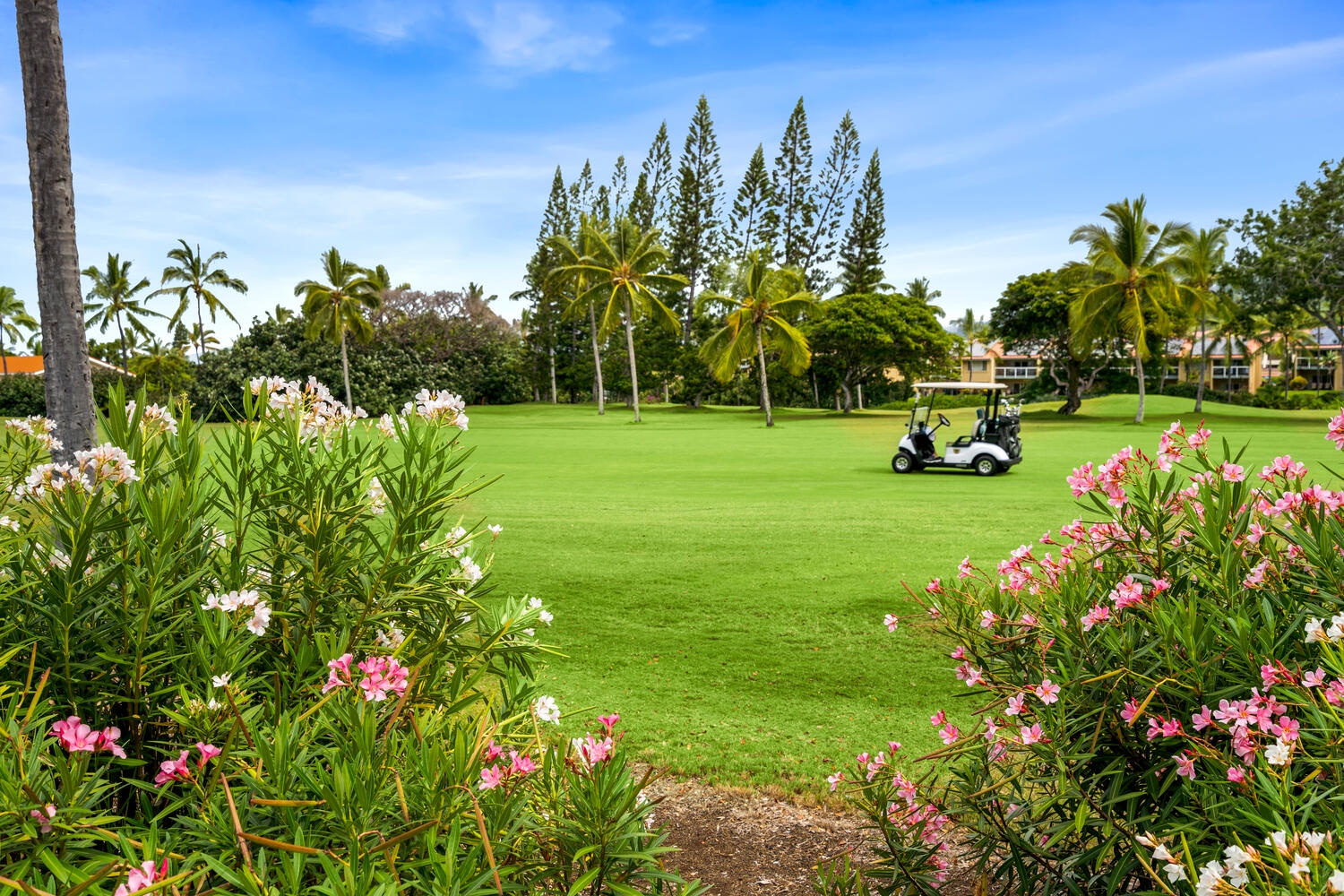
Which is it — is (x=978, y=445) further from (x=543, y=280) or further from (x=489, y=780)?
(x=543, y=280)

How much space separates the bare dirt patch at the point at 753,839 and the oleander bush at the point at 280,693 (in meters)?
1.43

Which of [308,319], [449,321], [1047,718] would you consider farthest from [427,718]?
[449,321]

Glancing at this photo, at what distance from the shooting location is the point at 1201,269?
33594 mm

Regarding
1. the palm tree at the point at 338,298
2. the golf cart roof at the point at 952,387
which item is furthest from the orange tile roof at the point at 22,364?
the golf cart roof at the point at 952,387

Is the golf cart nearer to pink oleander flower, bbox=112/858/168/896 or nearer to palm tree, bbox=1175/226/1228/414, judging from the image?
pink oleander flower, bbox=112/858/168/896

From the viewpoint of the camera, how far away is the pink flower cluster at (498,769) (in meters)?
1.43

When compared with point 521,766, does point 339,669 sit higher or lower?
higher

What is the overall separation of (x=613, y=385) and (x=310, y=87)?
4317 centimetres

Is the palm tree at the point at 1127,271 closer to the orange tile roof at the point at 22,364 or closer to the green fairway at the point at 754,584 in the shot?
the green fairway at the point at 754,584

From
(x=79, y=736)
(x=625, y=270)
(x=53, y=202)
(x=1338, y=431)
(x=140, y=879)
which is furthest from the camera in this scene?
(x=625, y=270)

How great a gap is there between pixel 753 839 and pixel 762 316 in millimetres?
33671

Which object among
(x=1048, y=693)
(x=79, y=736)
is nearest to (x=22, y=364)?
(x=79, y=736)

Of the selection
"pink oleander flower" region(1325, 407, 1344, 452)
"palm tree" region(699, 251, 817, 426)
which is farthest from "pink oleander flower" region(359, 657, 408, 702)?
"palm tree" region(699, 251, 817, 426)

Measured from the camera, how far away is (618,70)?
15336mm
